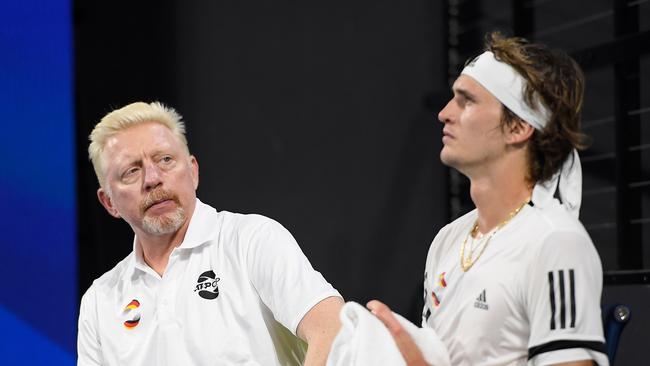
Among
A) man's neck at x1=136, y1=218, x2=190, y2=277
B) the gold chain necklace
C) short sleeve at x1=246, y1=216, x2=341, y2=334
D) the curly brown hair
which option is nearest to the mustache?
man's neck at x1=136, y1=218, x2=190, y2=277

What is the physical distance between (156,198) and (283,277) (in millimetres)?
A: 544

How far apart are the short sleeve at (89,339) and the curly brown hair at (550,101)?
1.66 m

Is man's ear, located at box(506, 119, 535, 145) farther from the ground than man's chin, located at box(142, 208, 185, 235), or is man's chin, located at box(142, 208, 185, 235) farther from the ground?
man's ear, located at box(506, 119, 535, 145)

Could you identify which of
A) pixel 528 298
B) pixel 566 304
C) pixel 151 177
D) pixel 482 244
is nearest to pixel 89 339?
pixel 151 177

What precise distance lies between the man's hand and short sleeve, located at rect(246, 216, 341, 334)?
23.0 inches

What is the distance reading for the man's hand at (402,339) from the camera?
2193 millimetres

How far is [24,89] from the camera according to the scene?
167 inches

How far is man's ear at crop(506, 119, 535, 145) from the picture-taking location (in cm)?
223

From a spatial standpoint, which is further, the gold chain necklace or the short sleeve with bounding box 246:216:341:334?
the short sleeve with bounding box 246:216:341:334

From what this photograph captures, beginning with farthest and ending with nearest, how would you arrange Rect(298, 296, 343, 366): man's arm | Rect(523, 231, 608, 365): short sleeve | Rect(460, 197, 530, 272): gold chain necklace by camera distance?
1. Rect(298, 296, 343, 366): man's arm
2. Rect(460, 197, 530, 272): gold chain necklace
3. Rect(523, 231, 608, 365): short sleeve

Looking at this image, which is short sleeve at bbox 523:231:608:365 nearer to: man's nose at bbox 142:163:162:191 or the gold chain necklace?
the gold chain necklace

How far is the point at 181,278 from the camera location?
122 inches

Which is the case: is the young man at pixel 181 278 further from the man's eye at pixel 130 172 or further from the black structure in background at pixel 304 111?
the black structure in background at pixel 304 111

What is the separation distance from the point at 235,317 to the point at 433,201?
257cm
